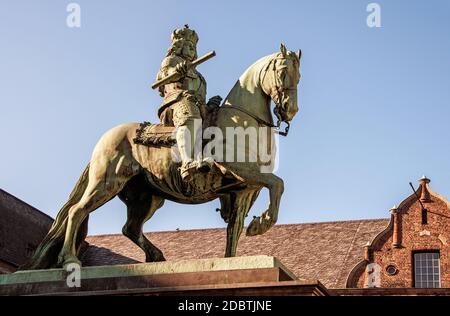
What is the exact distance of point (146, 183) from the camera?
13562 millimetres

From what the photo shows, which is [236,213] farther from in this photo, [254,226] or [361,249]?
[361,249]

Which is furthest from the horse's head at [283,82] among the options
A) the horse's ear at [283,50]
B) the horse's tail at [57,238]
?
the horse's tail at [57,238]

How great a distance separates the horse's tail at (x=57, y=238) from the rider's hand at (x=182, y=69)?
188cm

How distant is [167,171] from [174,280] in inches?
72.0

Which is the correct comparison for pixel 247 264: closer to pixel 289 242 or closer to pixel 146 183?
pixel 146 183

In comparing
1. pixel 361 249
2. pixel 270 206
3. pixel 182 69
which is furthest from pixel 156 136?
pixel 361 249

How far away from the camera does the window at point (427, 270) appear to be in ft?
105

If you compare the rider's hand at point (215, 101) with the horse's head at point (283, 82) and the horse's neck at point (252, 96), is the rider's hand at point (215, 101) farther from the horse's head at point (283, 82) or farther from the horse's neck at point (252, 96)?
the horse's head at point (283, 82)

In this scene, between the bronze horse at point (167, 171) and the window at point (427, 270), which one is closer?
the bronze horse at point (167, 171)

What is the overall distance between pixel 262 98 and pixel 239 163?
44.6 inches

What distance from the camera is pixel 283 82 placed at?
13.0 metres
